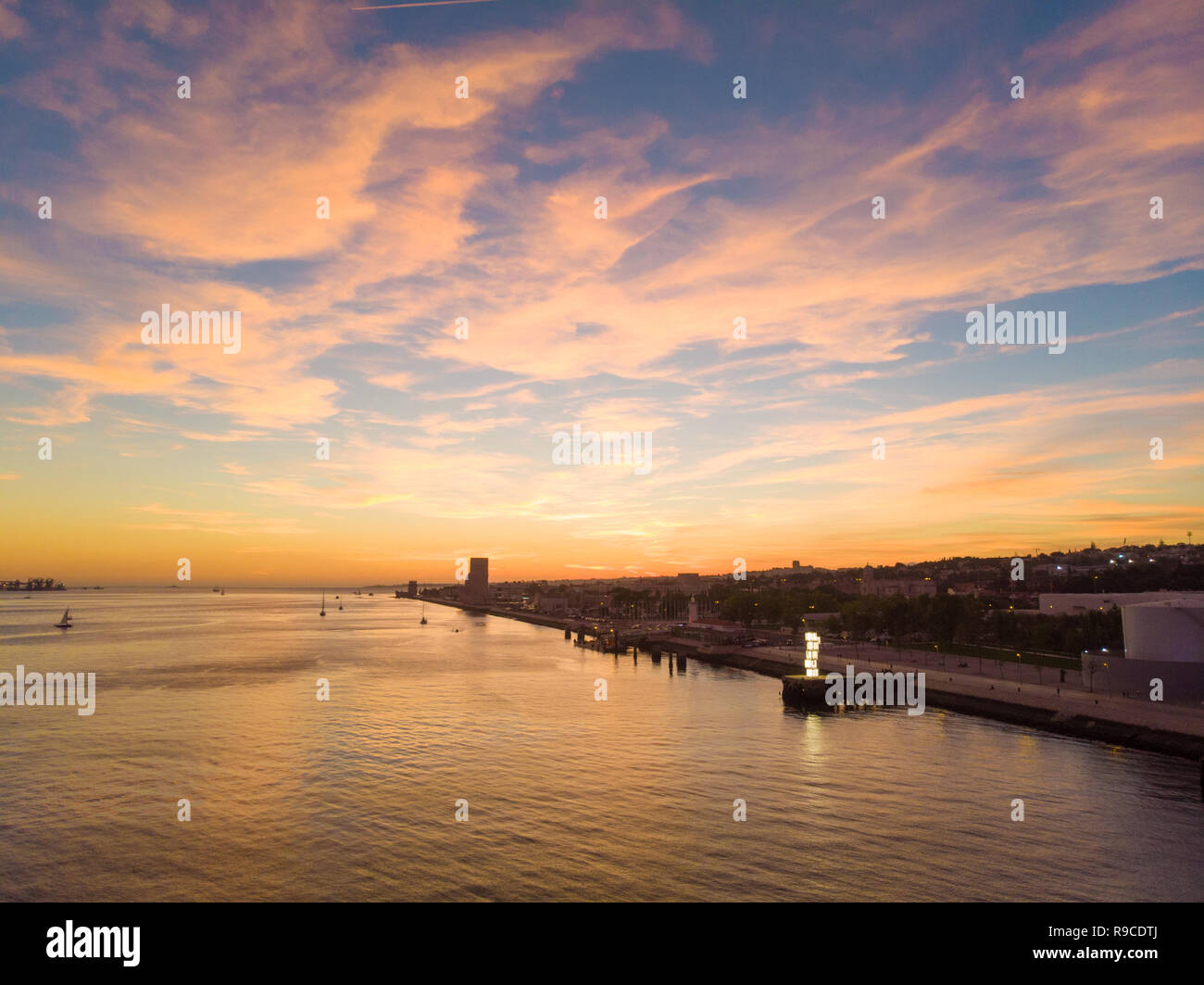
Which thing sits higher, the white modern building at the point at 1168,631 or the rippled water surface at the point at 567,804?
the white modern building at the point at 1168,631

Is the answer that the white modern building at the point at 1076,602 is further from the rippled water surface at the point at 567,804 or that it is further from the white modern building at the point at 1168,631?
the rippled water surface at the point at 567,804

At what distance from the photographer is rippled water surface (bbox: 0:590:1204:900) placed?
2347 centimetres

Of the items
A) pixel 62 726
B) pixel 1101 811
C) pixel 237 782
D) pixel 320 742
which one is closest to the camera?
pixel 1101 811

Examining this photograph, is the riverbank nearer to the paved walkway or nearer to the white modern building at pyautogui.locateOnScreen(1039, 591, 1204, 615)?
the paved walkway

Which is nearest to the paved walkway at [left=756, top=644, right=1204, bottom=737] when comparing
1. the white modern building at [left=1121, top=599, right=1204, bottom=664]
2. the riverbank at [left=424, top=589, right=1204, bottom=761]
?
the riverbank at [left=424, top=589, right=1204, bottom=761]

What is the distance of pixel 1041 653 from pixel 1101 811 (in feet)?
179

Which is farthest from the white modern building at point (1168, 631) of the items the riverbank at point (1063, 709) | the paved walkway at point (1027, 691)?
the riverbank at point (1063, 709)

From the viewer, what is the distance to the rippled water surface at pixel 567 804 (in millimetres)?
23469

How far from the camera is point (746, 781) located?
1406 inches

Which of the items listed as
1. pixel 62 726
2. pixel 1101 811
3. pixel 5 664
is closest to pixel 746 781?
pixel 1101 811

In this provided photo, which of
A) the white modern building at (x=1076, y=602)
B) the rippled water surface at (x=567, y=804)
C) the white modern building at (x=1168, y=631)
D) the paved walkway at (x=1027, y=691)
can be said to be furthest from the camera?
the white modern building at (x=1076, y=602)

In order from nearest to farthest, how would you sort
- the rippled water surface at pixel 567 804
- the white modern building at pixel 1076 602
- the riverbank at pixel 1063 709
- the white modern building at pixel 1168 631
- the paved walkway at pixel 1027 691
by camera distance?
1. the rippled water surface at pixel 567 804
2. the riverbank at pixel 1063 709
3. the paved walkway at pixel 1027 691
4. the white modern building at pixel 1168 631
5. the white modern building at pixel 1076 602
